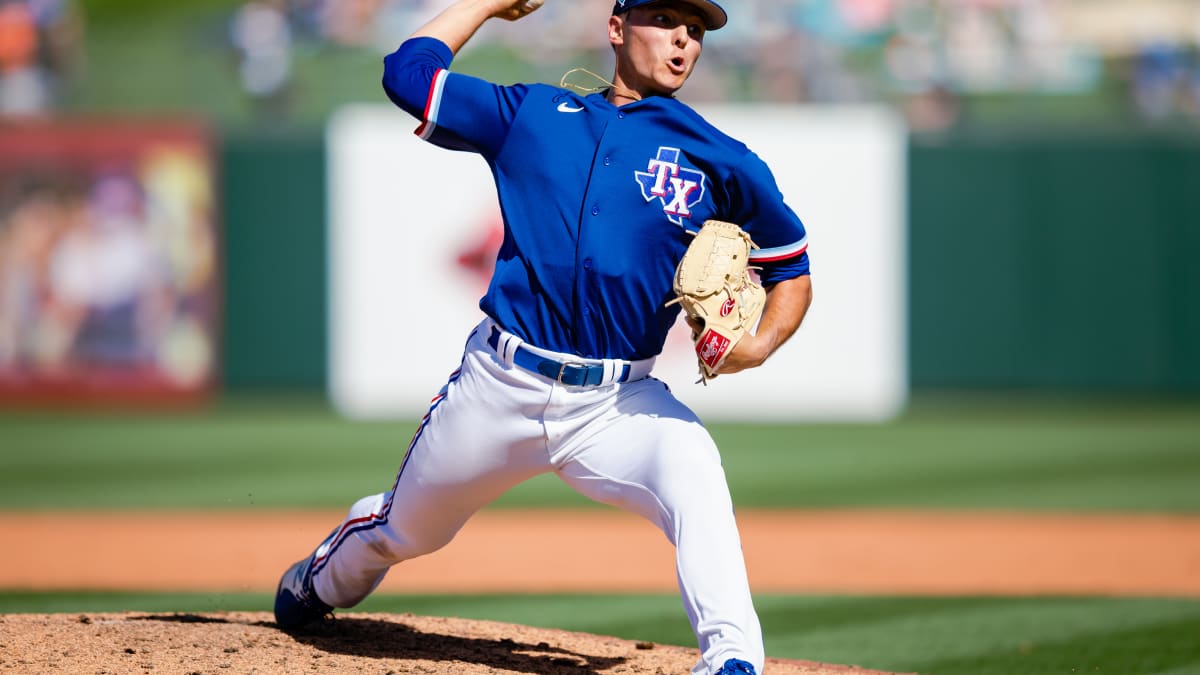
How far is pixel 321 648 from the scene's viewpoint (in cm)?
388

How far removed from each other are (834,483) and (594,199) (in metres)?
6.07

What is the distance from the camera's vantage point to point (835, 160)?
12594mm

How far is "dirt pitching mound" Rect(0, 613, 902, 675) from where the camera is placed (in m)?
3.58

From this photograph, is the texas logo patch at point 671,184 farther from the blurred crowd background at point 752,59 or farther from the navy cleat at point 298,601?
the blurred crowd background at point 752,59

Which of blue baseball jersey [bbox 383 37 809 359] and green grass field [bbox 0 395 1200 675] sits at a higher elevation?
blue baseball jersey [bbox 383 37 809 359]

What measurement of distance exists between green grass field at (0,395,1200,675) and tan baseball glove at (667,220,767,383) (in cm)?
146

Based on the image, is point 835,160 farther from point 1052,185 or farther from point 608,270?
point 608,270

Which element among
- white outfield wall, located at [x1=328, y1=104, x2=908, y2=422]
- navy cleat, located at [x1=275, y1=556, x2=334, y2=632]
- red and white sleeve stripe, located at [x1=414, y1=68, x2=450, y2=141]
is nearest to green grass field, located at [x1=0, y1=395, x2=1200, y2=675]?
white outfield wall, located at [x1=328, y1=104, x2=908, y2=422]

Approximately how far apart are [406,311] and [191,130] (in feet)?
8.19

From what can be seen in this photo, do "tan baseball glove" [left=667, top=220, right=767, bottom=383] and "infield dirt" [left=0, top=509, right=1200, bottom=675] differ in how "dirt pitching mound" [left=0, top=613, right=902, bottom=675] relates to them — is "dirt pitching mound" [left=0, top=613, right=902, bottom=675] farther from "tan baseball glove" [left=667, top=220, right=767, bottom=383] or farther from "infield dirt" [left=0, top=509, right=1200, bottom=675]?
"tan baseball glove" [left=667, top=220, right=767, bottom=383]

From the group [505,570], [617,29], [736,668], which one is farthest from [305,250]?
[736,668]

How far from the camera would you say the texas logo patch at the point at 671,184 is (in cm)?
339

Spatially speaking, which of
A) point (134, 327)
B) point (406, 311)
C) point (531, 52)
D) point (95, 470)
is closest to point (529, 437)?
point (95, 470)

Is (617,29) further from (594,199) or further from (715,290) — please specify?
(715,290)
